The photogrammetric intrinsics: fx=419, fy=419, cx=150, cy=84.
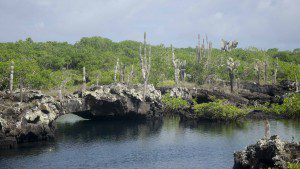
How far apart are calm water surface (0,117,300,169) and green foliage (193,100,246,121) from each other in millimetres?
3354

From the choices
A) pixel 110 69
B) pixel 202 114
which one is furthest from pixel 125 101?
pixel 110 69

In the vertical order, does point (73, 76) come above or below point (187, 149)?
above

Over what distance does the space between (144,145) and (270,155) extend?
85.9 ft

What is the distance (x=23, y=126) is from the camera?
64.5 metres

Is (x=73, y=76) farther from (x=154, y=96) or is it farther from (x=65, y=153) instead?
(x=65, y=153)

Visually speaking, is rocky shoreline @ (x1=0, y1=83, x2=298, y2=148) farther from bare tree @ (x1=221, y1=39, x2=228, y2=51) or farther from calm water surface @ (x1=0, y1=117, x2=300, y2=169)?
bare tree @ (x1=221, y1=39, x2=228, y2=51)

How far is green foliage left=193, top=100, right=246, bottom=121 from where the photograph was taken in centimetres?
8250

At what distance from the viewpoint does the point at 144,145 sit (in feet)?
213

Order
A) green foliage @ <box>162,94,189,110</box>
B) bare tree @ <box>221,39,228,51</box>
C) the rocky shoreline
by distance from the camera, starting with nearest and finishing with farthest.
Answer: the rocky shoreline
green foliage @ <box>162,94,189,110</box>
bare tree @ <box>221,39,228,51</box>

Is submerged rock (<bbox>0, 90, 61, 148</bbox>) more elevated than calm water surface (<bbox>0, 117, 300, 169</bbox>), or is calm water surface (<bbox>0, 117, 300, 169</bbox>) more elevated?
submerged rock (<bbox>0, 90, 61, 148</bbox>)

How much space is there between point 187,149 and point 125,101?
30847 millimetres

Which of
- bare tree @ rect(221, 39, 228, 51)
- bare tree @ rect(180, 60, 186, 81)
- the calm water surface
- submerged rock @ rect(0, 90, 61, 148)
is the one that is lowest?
the calm water surface

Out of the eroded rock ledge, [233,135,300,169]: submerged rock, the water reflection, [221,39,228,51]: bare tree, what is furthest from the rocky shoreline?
[221,39,228,51]: bare tree

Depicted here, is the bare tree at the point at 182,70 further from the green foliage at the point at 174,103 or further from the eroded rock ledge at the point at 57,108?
the eroded rock ledge at the point at 57,108
